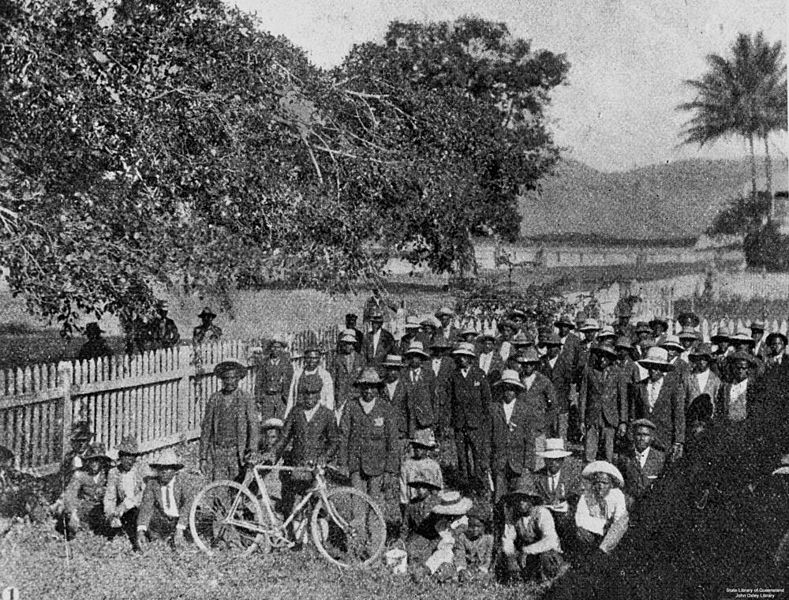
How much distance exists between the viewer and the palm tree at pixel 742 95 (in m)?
22.4

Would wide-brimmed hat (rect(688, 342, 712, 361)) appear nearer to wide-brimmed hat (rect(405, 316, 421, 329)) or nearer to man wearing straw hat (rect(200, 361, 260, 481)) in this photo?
wide-brimmed hat (rect(405, 316, 421, 329))

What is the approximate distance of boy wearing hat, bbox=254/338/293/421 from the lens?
31.0 feet

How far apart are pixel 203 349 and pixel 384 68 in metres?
4.60

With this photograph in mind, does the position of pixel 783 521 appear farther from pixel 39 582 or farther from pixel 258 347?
pixel 258 347

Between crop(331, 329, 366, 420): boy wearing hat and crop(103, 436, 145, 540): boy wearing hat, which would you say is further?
crop(331, 329, 366, 420): boy wearing hat

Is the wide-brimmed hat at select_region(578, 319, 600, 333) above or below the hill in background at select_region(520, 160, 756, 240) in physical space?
below

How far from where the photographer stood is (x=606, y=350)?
8648mm

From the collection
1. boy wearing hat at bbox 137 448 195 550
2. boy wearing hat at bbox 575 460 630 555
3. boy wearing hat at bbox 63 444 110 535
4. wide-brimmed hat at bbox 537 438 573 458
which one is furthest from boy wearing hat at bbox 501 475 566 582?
boy wearing hat at bbox 63 444 110 535

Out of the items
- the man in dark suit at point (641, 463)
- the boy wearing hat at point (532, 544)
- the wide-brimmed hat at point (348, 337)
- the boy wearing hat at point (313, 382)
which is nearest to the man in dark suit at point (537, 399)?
the man in dark suit at point (641, 463)

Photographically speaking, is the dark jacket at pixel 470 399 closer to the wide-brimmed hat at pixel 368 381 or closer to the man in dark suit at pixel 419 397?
the man in dark suit at pixel 419 397

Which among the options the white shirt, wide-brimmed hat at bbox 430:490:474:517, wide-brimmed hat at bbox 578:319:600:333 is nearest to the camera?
wide-brimmed hat at bbox 430:490:474:517

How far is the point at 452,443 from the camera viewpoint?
33.4 ft

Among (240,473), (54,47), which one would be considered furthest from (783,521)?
(54,47)

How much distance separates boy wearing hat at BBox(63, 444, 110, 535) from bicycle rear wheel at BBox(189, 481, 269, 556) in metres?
0.95
